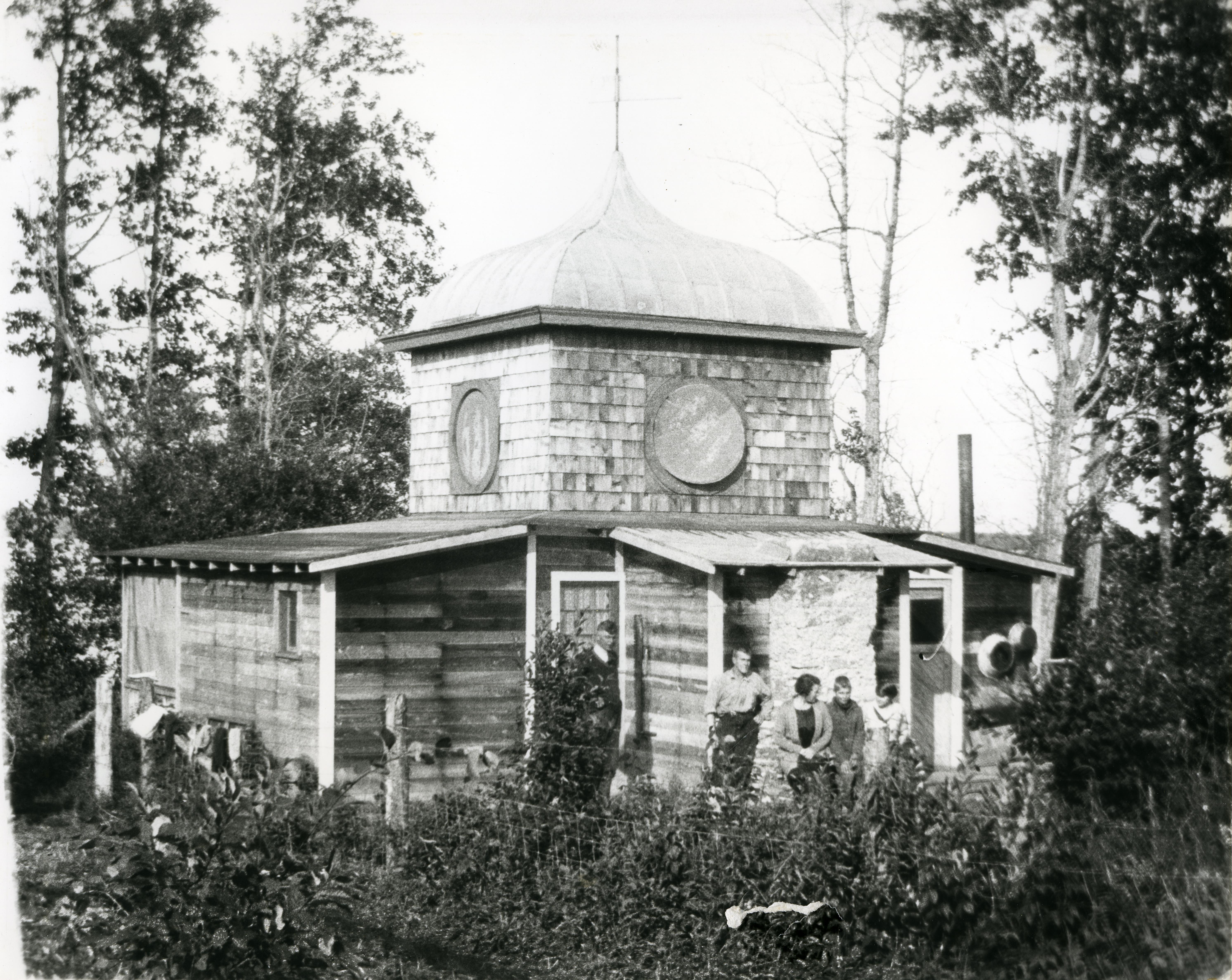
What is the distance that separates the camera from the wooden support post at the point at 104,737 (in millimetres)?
16672

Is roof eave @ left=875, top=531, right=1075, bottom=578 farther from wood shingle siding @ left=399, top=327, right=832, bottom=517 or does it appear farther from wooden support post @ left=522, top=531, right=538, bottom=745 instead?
wooden support post @ left=522, top=531, right=538, bottom=745

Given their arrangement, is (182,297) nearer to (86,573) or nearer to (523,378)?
(86,573)

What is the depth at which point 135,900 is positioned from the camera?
7.96 metres

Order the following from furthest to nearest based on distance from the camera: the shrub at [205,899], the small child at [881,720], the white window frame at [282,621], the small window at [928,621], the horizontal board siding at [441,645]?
the small window at [928,621] → the white window frame at [282,621] → the horizontal board siding at [441,645] → the small child at [881,720] → the shrub at [205,899]

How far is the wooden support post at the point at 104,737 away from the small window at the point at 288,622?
1996 millimetres

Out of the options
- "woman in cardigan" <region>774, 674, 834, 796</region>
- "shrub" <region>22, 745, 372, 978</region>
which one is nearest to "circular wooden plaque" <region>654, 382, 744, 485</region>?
"woman in cardigan" <region>774, 674, 834, 796</region>

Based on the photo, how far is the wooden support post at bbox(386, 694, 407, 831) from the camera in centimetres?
1378

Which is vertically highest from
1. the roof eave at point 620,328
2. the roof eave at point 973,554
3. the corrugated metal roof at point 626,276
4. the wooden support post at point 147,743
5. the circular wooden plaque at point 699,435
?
the corrugated metal roof at point 626,276

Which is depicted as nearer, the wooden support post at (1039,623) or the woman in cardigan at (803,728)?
the woman in cardigan at (803,728)

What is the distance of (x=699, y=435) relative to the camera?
19078 millimetres

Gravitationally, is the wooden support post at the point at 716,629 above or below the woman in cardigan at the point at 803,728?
above

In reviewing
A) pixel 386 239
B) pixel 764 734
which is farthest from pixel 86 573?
pixel 764 734

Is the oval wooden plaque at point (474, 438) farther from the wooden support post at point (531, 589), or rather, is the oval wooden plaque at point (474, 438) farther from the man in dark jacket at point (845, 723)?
the man in dark jacket at point (845, 723)

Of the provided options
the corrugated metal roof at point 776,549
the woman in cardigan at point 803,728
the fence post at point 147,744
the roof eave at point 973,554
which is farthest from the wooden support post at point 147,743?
the roof eave at point 973,554
